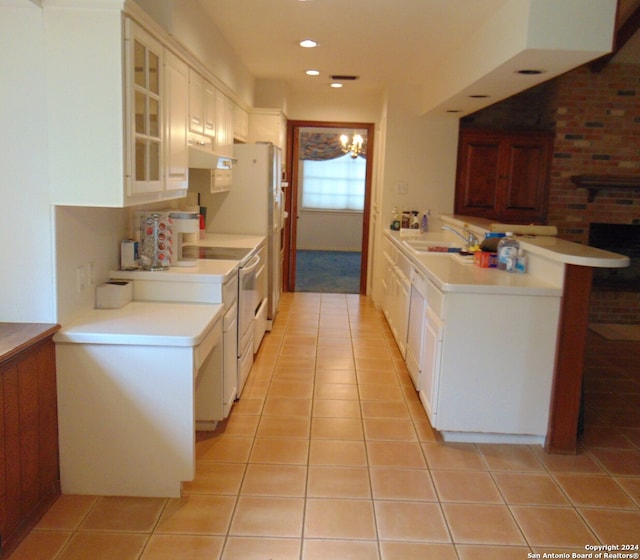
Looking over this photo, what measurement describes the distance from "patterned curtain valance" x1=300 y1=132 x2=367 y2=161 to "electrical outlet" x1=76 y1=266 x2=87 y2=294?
8.71m

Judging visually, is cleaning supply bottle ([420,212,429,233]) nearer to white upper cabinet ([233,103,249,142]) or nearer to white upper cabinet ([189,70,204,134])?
white upper cabinet ([233,103,249,142])

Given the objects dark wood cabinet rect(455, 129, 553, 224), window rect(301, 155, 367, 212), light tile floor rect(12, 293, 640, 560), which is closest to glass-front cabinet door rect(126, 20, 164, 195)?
light tile floor rect(12, 293, 640, 560)

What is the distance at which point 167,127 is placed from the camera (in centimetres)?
297

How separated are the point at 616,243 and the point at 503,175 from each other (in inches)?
55.4

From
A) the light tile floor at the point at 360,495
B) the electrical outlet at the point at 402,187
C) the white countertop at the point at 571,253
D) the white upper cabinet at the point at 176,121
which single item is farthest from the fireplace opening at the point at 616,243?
the white upper cabinet at the point at 176,121

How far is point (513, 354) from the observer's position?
3105 millimetres

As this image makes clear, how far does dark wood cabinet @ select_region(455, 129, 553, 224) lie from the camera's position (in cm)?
609

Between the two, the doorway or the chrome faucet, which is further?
the doorway

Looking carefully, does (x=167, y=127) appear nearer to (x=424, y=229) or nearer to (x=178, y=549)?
(x=178, y=549)

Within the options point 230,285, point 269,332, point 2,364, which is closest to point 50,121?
point 2,364

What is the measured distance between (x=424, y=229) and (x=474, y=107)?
1.36 metres

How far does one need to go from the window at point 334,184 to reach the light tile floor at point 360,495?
781 centimetres

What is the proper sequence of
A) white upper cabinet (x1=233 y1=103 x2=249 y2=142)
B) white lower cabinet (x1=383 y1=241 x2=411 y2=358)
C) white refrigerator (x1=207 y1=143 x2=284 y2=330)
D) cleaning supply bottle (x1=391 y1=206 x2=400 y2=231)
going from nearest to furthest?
white lower cabinet (x1=383 y1=241 x2=411 y2=358)
white refrigerator (x1=207 y1=143 x2=284 y2=330)
white upper cabinet (x1=233 y1=103 x2=249 y2=142)
cleaning supply bottle (x1=391 y1=206 x2=400 y2=231)

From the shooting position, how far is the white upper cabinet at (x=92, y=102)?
2.28m
